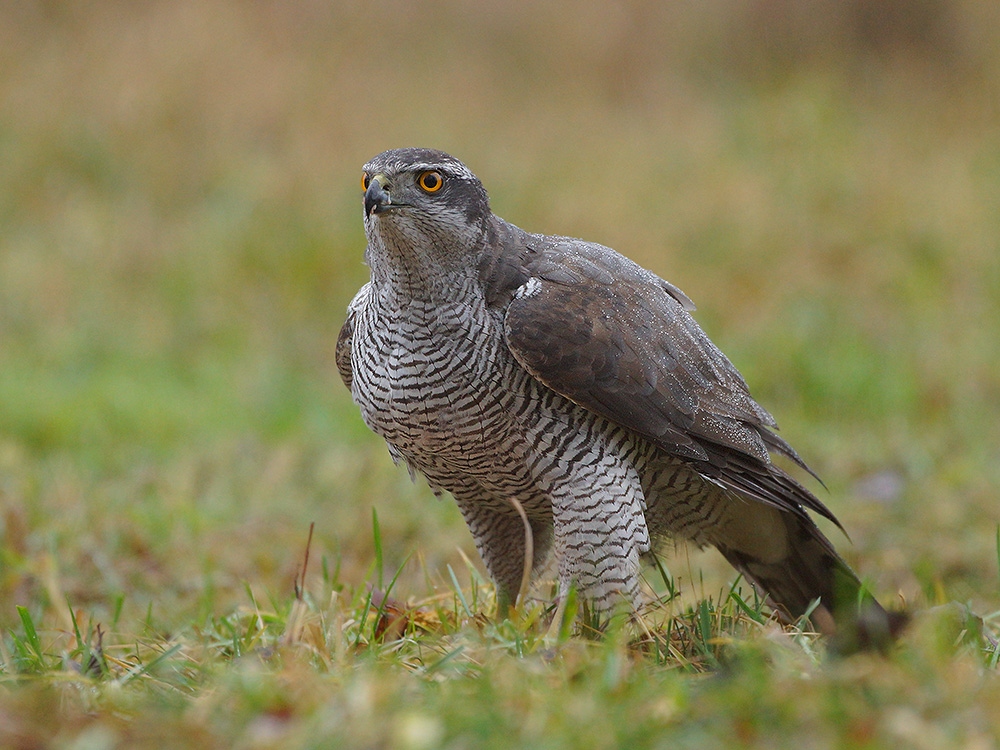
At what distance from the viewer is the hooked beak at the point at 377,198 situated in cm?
303

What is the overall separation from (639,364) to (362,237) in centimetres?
607

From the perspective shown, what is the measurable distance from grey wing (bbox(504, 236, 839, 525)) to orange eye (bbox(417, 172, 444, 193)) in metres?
0.40

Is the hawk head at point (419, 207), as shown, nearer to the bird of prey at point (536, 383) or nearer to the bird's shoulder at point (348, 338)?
the bird of prey at point (536, 383)

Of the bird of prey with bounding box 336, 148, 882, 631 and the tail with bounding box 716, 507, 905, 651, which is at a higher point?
the bird of prey with bounding box 336, 148, 882, 631

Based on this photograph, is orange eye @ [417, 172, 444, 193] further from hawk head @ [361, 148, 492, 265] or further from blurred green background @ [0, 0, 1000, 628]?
blurred green background @ [0, 0, 1000, 628]

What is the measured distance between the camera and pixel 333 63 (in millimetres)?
11219

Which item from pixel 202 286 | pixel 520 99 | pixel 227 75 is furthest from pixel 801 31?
pixel 202 286

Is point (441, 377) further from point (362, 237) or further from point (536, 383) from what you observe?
point (362, 237)

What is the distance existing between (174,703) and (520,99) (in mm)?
9902

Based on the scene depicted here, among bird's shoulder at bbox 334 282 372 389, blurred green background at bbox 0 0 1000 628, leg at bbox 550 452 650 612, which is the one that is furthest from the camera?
blurred green background at bbox 0 0 1000 628

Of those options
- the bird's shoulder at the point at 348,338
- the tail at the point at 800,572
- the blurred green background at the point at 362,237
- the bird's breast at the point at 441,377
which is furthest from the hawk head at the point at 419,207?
the blurred green background at the point at 362,237

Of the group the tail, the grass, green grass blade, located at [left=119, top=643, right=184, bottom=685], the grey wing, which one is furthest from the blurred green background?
green grass blade, located at [left=119, top=643, right=184, bottom=685]

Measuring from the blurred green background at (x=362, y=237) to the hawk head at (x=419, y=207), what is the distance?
171 centimetres

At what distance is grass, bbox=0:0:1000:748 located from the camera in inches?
86.9
